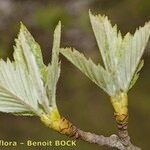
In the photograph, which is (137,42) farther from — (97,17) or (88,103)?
(88,103)

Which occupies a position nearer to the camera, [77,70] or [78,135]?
[78,135]

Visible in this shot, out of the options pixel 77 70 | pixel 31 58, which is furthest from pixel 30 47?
pixel 77 70

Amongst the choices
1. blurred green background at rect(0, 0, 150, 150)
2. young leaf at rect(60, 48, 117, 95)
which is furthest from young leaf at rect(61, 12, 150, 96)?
blurred green background at rect(0, 0, 150, 150)

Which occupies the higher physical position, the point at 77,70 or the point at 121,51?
the point at 77,70

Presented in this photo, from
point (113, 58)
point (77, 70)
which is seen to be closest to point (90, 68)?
point (113, 58)

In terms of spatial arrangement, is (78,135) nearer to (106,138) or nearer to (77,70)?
(106,138)

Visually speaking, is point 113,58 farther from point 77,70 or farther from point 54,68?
point 77,70

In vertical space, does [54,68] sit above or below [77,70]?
below

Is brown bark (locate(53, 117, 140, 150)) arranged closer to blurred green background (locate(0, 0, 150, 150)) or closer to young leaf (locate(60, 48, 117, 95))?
young leaf (locate(60, 48, 117, 95))
